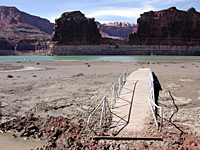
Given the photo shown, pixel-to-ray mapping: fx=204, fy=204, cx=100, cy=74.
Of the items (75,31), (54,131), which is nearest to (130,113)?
(54,131)

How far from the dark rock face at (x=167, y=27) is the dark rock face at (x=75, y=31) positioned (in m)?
23.0

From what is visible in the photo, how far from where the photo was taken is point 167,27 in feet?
400

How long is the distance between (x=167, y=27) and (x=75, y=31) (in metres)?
55.3

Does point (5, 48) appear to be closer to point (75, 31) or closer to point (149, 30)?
point (75, 31)

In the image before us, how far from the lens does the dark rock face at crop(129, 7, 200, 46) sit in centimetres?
11919

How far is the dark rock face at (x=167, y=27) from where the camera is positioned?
119 metres

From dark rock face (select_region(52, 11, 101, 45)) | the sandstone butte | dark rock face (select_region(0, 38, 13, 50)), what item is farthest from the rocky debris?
dark rock face (select_region(0, 38, 13, 50))

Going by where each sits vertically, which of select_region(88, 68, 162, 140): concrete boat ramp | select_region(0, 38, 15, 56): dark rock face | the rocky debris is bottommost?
the rocky debris

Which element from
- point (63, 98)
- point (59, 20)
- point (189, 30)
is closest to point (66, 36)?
point (59, 20)

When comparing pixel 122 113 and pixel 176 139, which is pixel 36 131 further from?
pixel 176 139

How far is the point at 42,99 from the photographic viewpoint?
1062 centimetres

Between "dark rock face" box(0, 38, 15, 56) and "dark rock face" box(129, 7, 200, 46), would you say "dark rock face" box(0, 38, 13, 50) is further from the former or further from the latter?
"dark rock face" box(129, 7, 200, 46)

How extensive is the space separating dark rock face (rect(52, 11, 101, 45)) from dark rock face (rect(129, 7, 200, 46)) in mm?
22989

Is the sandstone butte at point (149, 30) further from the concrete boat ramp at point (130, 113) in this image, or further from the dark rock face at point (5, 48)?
the concrete boat ramp at point (130, 113)
